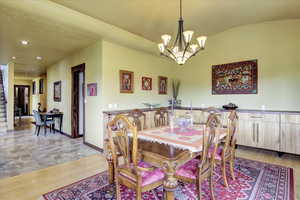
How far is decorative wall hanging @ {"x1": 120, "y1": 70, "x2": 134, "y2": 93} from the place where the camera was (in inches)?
166

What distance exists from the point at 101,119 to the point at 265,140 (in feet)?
12.5

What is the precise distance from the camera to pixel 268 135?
3.70 metres

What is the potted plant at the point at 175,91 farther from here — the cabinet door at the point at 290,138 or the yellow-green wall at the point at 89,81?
the cabinet door at the point at 290,138

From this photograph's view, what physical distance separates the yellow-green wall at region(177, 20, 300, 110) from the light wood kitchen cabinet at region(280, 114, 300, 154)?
1.46 ft

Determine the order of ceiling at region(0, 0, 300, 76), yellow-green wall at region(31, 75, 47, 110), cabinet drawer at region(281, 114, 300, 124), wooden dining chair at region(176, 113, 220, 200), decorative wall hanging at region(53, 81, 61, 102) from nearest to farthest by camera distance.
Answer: wooden dining chair at region(176, 113, 220, 200) < ceiling at region(0, 0, 300, 76) < cabinet drawer at region(281, 114, 300, 124) < decorative wall hanging at region(53, 81, 61, 102) < yellow-green wall at region(31, 75, 47, 110)

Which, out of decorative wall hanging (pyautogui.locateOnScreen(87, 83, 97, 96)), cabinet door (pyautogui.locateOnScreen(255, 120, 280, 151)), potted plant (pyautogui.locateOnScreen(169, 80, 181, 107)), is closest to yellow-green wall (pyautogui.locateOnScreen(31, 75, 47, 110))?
decorative wall hanging (pyautogui.locateOnScreen(87, 83, 97, 96))

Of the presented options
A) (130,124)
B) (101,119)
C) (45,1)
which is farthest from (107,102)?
(130,124)

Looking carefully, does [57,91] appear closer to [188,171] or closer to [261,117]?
[188,171]

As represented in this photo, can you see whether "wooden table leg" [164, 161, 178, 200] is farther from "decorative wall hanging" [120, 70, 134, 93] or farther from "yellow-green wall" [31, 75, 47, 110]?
"yellow-green wall" [31, 75, 47, 110]

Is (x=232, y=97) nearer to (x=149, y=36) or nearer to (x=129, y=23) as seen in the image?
(x=149, y=36)

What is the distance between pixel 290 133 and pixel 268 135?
15.3 inches

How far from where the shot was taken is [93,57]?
4129 millimetres

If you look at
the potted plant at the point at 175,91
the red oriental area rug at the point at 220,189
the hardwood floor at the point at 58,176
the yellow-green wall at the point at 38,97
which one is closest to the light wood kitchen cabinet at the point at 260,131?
the hardwood floor at the point at 58,176

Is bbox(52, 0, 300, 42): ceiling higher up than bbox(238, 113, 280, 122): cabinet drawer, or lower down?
higher up
